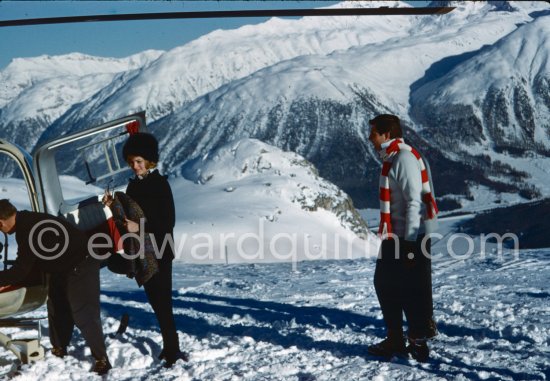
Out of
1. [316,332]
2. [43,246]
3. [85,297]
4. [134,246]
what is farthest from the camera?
[316,332]

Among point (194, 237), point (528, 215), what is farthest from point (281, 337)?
point (528, 215)

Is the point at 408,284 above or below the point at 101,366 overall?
above

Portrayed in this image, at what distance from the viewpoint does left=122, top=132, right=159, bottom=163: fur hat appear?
5.07 m

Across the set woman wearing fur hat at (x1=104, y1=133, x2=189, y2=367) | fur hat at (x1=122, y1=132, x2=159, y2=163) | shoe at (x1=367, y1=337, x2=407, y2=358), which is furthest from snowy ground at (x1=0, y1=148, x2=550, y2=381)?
fur hat at (x1=122, y1=132, x2=159, y2=163)

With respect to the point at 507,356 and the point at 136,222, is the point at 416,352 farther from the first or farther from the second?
the point at 136,222

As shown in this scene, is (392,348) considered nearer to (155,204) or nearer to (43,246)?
(155,204)

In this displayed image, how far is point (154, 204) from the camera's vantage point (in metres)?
5.07

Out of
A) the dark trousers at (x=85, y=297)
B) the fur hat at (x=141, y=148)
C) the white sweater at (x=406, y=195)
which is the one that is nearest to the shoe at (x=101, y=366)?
the dark trousers at (x=85, y=297)

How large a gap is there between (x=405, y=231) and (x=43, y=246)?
2.73m

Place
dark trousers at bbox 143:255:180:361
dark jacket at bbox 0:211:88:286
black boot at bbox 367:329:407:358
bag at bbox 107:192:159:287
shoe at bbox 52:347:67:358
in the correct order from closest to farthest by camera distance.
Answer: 1. dark jacket at bbox 0:211:88:286
2. bag at bbox 107:192:159:287
3. dark trousers at bbox 143:255:180:361
4. black boot at bbox 367:329:407:358
5. shoe at bbox 52:347:67:358

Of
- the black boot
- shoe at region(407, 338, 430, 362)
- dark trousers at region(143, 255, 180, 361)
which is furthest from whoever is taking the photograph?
the black boot

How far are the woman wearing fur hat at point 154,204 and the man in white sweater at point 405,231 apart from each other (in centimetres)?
168

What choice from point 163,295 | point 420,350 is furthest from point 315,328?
point 163,295

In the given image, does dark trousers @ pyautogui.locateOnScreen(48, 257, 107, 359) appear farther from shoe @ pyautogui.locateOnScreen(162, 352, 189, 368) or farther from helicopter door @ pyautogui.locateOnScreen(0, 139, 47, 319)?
shoe @ pyautogui.locateOnScreen(162, 352, 189, 368)
